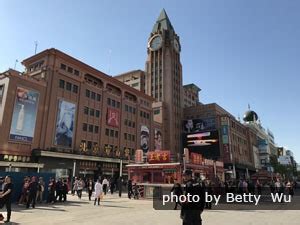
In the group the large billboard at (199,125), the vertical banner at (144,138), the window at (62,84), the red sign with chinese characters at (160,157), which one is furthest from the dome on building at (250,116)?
the red sign with chinese characters at (160,157)

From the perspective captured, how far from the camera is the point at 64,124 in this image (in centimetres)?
4209

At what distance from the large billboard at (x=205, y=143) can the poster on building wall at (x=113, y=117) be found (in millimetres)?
22670

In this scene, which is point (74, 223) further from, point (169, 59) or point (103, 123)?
point (169, 59)

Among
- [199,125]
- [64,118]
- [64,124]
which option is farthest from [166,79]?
[64,124]

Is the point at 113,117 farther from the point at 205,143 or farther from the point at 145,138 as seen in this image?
the point at 205,143

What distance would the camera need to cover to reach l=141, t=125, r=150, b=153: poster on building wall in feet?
198

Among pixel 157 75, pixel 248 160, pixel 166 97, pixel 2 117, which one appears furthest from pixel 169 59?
pixel 2 117

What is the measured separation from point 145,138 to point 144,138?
0.46 meters

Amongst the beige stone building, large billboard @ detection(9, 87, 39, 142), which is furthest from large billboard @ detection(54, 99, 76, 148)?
large billboard @ detection(9, 87, 39, 142)

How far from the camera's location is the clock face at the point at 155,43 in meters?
85.6

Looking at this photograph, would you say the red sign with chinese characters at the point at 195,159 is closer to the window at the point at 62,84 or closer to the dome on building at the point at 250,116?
the window at the point at 62,84

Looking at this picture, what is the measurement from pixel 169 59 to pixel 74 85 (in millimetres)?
43773

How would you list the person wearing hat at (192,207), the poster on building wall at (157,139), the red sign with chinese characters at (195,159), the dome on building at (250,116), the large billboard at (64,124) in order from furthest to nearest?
the dome on building at (250,116) < the poster on building wall at (157,139) < the large billboard at (64,124) < the red sign with chinese characters at (195,159) < the person wearing hat at (192,207)

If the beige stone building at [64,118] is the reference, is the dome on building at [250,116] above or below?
above
